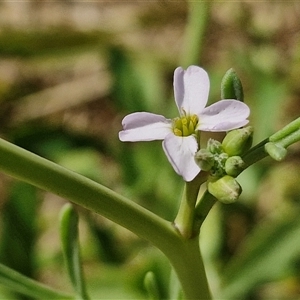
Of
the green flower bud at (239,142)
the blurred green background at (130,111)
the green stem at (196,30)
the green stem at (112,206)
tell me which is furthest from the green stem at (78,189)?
the green stem at (196,30)

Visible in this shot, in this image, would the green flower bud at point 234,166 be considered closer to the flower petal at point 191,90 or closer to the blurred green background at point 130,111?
the flower petal at point 191,90

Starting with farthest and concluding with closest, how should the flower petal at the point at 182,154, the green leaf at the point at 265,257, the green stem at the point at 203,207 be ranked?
the green leaf at the point at 265,257, the green stem at the point at 203,207, the flower petal at the point at 182,154

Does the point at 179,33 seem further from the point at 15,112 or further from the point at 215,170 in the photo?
the point at 215,170

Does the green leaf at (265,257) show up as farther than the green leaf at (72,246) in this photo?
Yes

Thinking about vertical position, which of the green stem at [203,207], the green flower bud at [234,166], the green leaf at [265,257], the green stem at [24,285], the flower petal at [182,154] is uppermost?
the flower petal at [182,154]

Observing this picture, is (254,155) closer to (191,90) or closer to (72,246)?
(191,90)

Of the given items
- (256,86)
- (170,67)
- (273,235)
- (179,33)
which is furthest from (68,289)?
(179,33)

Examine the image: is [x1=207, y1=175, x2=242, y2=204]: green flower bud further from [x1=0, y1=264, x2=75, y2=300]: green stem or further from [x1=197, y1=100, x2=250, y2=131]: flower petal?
[x1=0, y1=264, x2=75, y2=300]: green stem

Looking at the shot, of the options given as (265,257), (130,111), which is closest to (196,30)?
(130,111)

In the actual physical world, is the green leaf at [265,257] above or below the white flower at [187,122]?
below
